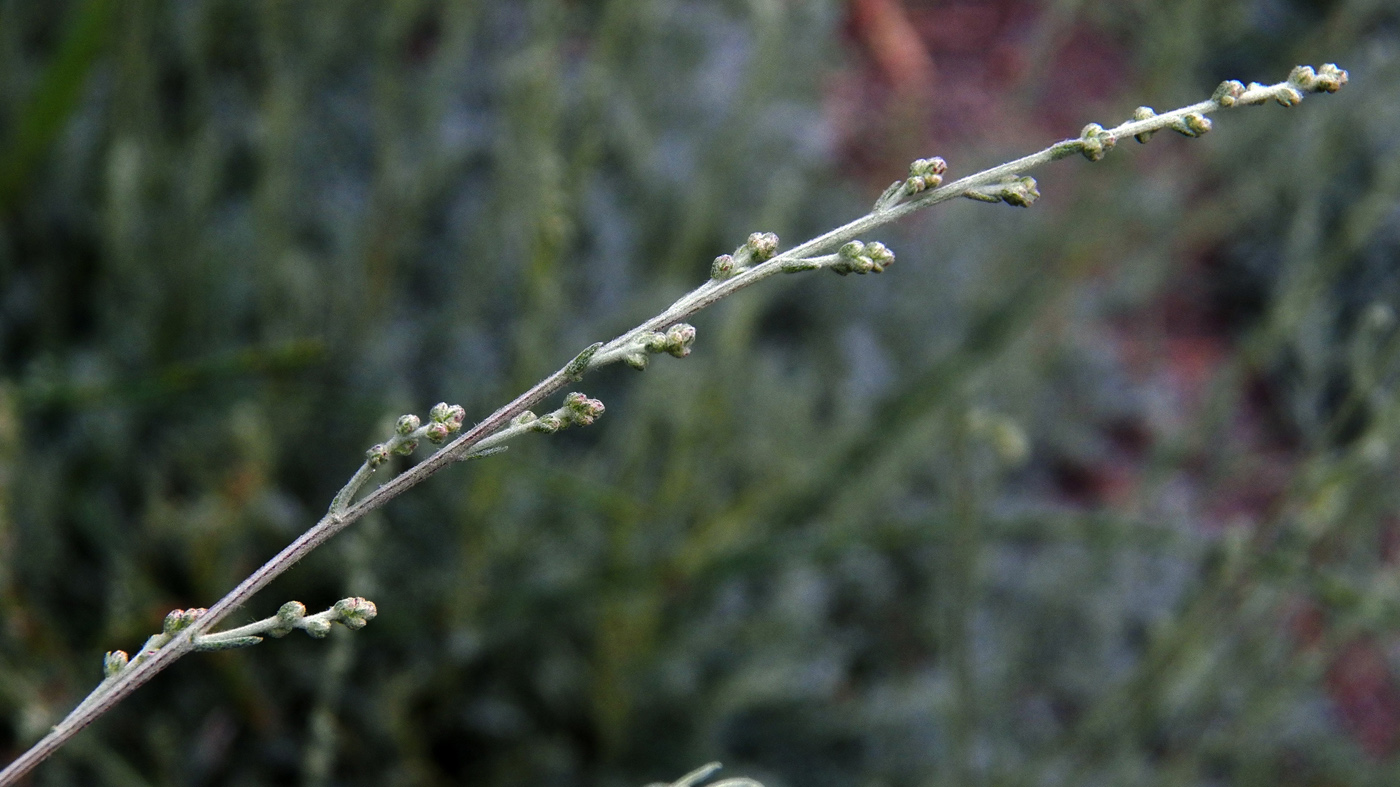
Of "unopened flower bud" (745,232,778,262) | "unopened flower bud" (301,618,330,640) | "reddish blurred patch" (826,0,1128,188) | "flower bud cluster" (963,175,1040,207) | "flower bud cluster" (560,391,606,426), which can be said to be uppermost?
"reddish blurred patch" (826,0,1128,188)

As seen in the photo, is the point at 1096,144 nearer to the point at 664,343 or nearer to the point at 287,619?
the point at 664,343

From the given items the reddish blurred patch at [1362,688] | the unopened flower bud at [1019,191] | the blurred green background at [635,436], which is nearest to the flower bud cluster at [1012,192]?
the unopened flower bud at [1019,191]

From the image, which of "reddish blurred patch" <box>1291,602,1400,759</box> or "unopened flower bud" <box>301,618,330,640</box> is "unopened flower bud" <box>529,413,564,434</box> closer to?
"unopened flower bud" <box>301,618,330,640</box>

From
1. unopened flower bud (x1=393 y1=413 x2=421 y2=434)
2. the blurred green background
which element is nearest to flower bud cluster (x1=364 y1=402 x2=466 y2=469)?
unopened flower bud (x1=393 y1=413 x2=421 y2=434)

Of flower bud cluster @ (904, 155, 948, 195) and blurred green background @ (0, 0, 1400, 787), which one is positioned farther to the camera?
blurred green background @ (0, 0, 1400, 787)

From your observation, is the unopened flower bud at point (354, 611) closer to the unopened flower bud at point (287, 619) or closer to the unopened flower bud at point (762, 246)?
the unopened flower bud at point (287, 619)
